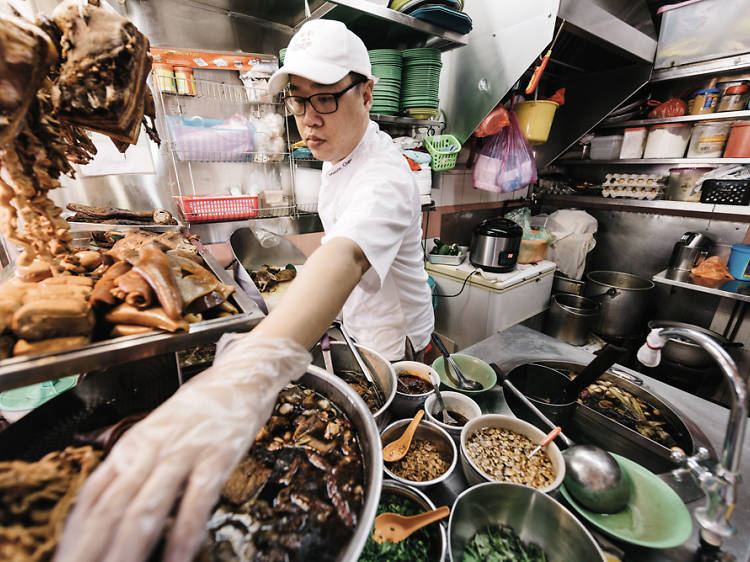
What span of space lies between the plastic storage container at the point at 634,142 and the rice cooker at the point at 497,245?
233 cm

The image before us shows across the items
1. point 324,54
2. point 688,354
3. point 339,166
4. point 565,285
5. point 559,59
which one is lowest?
point 688,354

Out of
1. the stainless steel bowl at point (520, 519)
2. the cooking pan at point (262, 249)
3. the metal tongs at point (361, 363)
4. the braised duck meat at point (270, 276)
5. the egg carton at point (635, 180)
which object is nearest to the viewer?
the stainless steel bowl at point (520, 519)

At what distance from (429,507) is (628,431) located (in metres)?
1.12

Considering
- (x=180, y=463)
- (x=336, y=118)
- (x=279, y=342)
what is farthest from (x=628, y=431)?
(x=336, y=118)

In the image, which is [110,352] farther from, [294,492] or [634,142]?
[634,142]

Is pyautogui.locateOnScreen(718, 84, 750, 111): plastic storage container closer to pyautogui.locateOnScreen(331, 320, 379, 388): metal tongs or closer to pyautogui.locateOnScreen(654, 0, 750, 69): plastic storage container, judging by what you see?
pyautogui.locateOnScreen(654, 0, 750, 69): plastic storage container

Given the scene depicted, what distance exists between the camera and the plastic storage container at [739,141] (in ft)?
11.0

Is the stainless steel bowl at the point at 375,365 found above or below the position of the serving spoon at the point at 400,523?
above

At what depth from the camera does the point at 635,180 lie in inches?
169

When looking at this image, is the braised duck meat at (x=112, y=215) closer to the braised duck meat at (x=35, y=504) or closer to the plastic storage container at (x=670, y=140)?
the braised duck meat at (x=35, y=504)

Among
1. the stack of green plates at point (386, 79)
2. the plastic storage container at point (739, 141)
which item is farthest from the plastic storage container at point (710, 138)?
the stack of green plates at point (386, 79)

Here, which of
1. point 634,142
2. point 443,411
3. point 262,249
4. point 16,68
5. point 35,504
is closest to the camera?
point 35,504

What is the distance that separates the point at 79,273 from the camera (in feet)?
3.18

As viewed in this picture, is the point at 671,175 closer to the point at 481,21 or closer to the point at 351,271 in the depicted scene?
the point at 481,21
